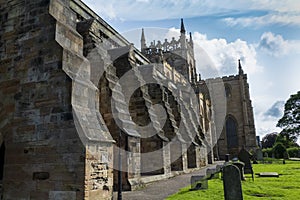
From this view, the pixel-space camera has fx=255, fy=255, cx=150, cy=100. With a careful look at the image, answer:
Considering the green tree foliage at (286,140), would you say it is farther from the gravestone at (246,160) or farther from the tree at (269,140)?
the gravestone at (246,160)

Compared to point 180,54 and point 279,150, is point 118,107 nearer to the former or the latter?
point 279,150

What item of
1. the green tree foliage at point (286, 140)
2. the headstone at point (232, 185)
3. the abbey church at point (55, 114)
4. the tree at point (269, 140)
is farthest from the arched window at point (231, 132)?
the headstone at point (232, 185)

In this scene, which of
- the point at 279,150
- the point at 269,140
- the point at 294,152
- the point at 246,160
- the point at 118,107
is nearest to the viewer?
the point at 118,107

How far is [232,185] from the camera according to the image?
6172 millimetres

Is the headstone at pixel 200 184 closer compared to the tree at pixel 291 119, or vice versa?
the headstone at pixel 200 184

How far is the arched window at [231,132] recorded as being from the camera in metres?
46.2

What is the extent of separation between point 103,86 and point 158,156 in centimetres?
554

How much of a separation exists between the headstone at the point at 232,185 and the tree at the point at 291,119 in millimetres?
38609

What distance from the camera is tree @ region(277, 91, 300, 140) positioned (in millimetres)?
39312

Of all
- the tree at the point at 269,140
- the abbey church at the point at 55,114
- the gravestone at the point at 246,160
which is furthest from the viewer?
the tree at the point at 269,140

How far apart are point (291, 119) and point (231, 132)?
10606mm

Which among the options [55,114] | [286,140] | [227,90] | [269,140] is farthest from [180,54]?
[55,114]

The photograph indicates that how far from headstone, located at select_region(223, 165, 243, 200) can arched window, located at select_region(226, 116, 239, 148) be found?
41901 millimetres

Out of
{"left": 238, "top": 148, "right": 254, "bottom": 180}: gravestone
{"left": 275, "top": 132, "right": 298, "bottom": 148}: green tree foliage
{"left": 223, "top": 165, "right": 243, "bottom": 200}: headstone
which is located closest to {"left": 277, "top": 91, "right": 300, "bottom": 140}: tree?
{"left": 275, "top": 132, "right": 298, "bottom": 148}: green tree foliage
